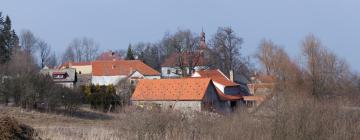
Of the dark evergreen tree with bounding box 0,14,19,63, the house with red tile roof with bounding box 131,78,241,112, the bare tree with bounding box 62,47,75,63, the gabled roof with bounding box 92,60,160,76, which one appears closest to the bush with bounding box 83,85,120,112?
the house with red tile roof with bounding box 131,78,241,112

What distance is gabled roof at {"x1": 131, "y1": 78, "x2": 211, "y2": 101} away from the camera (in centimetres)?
5008

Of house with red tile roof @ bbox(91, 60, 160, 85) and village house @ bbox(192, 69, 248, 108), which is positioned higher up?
house with red tile roof @ bbox(91, 60, 160, 85)

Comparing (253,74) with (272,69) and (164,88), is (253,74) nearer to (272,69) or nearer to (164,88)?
(272,69)

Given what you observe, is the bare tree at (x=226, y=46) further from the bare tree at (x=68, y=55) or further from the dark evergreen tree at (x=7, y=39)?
the bare tree at (x=68, y=55)

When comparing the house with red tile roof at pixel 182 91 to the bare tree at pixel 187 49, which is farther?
the bare tree at pixel 187 49

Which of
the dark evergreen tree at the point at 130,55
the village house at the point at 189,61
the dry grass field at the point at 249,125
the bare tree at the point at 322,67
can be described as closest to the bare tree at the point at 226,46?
the village house at the point at 189,61

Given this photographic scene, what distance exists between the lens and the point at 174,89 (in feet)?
170

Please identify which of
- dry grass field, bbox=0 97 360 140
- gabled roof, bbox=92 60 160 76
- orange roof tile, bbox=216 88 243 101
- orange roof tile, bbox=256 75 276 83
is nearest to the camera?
dry grass field, bbox=0 97 360 140

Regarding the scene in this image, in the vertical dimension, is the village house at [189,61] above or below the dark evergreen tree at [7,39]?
below

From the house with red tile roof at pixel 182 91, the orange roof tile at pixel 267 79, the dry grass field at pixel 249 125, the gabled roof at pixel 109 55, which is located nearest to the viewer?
the dry grass field at pixel 249 125

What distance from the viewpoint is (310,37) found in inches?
2243

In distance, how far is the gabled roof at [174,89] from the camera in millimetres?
50075

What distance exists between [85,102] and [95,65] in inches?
1523

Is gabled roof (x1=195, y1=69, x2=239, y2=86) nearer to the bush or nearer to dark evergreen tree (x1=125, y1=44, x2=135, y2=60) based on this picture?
the bush
